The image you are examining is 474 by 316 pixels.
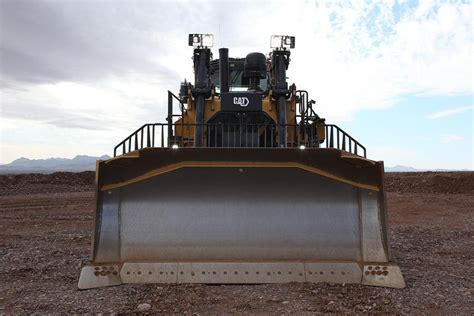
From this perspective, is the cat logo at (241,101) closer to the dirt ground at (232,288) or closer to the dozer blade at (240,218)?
the dozer blade at (240,218)

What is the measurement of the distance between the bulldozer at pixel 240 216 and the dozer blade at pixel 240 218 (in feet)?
0.04

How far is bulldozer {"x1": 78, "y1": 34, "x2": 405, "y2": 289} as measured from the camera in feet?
14.7

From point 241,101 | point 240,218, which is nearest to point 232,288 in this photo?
point 240,218

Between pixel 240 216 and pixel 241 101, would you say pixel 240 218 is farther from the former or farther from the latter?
pixel 241 101

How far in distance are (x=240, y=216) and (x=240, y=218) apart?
0.02 metres

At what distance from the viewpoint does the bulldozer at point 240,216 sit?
14.7 feet

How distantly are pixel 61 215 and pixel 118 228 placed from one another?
7735 millimetres

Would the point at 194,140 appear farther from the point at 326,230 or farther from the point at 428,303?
the point at 428,303

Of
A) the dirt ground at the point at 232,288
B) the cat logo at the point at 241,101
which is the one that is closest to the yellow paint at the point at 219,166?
the dirt ground at the point at 232,288

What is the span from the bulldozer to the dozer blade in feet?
0.04

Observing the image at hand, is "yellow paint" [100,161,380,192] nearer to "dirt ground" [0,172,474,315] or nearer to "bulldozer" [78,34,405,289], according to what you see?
"bulldozer" [78,34,405,289]

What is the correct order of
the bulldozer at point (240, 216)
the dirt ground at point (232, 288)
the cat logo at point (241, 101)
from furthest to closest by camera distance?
the cat logo at point (241, 101) < the bulldozer at point (240, 216) < the dirt ground at point (232, 288)

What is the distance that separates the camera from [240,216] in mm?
Answer: 4820

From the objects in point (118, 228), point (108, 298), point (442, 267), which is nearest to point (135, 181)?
point (118, 228)
